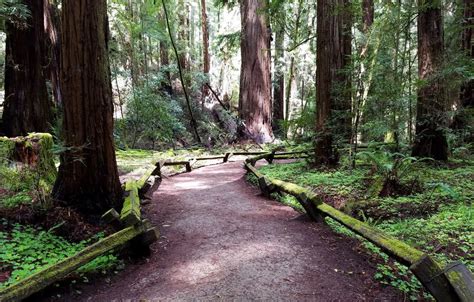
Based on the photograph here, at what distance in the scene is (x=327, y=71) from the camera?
30.8 feet

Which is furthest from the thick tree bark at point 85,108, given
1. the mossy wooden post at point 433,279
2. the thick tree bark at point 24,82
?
the thick tree bark at point 24,82

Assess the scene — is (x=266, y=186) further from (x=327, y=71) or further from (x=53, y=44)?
(x=53, y=44)

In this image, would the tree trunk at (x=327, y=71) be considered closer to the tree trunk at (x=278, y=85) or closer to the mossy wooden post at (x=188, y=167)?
the mossy wooden post at (x=188, y=167)

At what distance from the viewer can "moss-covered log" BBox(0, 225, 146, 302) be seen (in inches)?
123

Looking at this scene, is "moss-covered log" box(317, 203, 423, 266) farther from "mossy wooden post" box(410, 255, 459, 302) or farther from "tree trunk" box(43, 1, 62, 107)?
"tree trunk" box(43, 1, 62, 107)

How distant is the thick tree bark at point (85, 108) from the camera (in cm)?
520

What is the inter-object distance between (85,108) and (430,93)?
25.7ft

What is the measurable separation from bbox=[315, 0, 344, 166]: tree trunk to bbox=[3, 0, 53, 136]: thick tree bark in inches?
285

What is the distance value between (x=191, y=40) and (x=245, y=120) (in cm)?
1393

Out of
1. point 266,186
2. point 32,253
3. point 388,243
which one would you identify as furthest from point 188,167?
point 388,243

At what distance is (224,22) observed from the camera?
3194cm

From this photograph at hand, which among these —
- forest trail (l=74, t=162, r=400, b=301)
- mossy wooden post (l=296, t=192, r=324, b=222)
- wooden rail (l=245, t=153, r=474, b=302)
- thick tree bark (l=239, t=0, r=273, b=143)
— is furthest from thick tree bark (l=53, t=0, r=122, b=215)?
thick tree bark (l=239, t=0, r=273, b=143)

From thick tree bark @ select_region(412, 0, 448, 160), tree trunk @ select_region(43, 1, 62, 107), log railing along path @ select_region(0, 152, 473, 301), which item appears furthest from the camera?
tree trunk @ select_region(43, 1, 62, 107)

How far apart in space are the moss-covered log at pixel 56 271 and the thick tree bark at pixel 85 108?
1.58 metres
